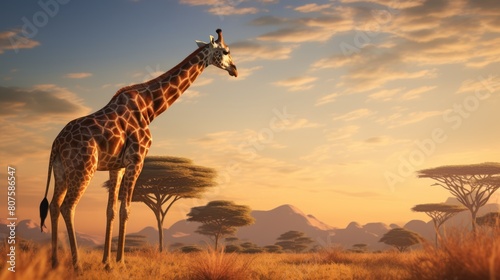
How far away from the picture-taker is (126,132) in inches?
396

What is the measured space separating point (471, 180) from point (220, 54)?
116 feet

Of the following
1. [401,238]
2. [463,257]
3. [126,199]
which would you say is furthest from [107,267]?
[401,238]

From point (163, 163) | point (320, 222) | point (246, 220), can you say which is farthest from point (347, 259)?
point (320, 222)

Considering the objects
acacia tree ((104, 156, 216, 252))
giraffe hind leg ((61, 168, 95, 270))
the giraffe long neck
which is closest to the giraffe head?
the giraffe long neck

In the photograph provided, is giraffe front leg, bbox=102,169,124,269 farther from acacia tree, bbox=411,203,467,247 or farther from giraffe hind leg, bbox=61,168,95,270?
acacia tree, bbox=411,203,467,247

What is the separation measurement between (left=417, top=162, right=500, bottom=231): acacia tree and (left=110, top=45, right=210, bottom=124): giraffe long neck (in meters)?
34.3

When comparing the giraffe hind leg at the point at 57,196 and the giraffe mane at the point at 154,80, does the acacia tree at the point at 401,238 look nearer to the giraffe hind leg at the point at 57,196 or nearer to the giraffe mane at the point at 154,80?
the giraffe mane at the point at 154,80

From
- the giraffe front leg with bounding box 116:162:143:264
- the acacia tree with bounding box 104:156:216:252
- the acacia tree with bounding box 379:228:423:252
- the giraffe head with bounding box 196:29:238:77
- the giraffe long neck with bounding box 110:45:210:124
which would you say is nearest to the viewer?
the giraffe front leg with bounding box 116:162:143:264

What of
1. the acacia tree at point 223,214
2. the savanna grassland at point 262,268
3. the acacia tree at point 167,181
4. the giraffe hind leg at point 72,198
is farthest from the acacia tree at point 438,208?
the giraffe hind leg at point 72,198

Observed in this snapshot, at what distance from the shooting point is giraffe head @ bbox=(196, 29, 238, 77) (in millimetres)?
11680

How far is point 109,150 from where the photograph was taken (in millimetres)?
9750

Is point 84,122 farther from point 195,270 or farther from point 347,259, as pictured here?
point 347,259

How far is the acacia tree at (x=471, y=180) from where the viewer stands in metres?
40.2

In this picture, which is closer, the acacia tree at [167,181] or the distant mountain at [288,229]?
the acacia tree at [167,181]
